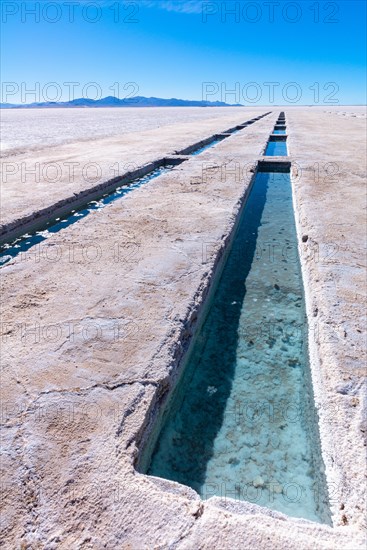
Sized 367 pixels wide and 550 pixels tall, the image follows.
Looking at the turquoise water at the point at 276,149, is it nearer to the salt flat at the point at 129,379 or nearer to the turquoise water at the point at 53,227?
the turquoise water at the point at 53,227

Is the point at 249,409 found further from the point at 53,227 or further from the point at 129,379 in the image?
the point at 53,227

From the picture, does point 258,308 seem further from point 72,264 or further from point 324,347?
point 72,264

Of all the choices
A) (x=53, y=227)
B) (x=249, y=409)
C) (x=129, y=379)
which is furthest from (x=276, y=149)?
(x=129, y=379)

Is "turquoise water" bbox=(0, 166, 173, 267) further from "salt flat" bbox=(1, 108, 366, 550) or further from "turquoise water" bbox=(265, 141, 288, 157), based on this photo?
"turquoise water" bbox=(265, 141, 288, 157)

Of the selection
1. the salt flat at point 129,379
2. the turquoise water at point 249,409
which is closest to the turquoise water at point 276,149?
the salt flat at point 129,379

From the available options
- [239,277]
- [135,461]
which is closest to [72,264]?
[239,277]
